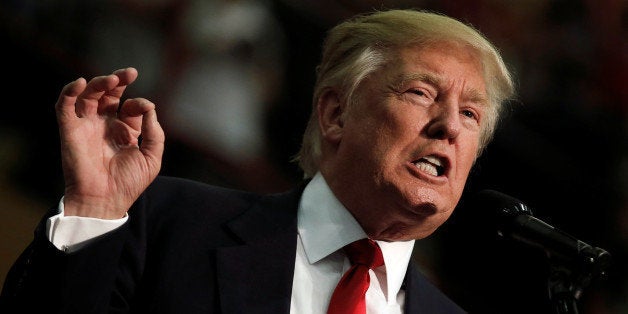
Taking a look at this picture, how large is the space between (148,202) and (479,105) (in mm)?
853

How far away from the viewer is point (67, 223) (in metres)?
1.75

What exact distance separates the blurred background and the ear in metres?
0.40

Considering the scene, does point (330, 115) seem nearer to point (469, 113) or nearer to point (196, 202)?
point (469, 113)

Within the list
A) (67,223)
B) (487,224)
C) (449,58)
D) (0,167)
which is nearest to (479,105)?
(449,58)

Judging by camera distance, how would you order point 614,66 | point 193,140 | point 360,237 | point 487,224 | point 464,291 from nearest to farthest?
point 487,224, point 360,237, point 193,140, point 464,291, point 614,66

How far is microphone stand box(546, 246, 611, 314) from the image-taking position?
1.80 meters

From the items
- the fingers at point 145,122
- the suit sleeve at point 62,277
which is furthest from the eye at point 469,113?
the suit sleeve at point 62,277

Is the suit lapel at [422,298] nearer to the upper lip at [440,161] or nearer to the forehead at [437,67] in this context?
the upper lip at [440,161]

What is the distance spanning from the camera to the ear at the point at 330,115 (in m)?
2.40

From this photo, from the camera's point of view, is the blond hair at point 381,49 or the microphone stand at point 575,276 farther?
the blond hair at point 381,49

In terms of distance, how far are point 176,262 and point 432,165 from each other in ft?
2.12

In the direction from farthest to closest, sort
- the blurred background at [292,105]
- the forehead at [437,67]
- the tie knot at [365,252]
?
the blurred background at [292,105]
the forehead at [437,67]
the tie knot at [365,252]

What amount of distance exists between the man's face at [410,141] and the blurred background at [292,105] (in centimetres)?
14

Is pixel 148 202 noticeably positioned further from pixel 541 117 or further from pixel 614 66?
pixel 614 66
